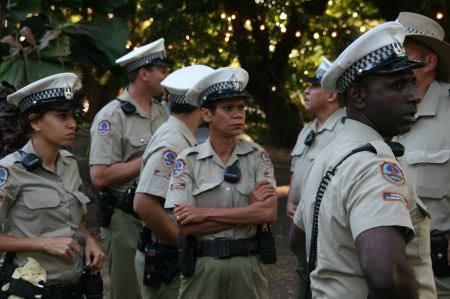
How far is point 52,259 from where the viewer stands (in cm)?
412

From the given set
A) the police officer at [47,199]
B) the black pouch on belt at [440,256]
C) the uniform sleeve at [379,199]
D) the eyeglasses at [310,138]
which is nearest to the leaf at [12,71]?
the police officer at [47,199]

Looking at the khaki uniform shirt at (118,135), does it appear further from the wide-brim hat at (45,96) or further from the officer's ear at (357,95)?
the officer's ear at (357,95)

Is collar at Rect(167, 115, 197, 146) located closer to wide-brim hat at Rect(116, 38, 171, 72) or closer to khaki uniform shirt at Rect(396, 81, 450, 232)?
wide-brim hat at Rect(116, 38, 171, 72)

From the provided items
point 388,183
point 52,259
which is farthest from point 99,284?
point 388,183

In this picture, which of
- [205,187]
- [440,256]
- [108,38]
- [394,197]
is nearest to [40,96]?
[205,187]

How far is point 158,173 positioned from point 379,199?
8.15 ft

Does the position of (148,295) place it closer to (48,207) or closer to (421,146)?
(48,207)

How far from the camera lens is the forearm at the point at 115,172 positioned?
217 inches

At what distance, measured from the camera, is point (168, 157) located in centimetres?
471

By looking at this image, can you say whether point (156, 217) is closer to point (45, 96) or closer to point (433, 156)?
point (45, 96)

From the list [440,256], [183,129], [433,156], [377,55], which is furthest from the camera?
[183,129]

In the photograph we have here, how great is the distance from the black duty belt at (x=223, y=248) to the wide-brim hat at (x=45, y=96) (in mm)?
1139

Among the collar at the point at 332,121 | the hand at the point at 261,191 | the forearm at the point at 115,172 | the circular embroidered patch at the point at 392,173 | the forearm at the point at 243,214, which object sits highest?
the collar at the point at 332,121

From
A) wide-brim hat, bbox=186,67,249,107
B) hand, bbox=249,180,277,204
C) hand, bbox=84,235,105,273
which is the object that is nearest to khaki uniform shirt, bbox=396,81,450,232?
hand, bbox=249,180,277,204
